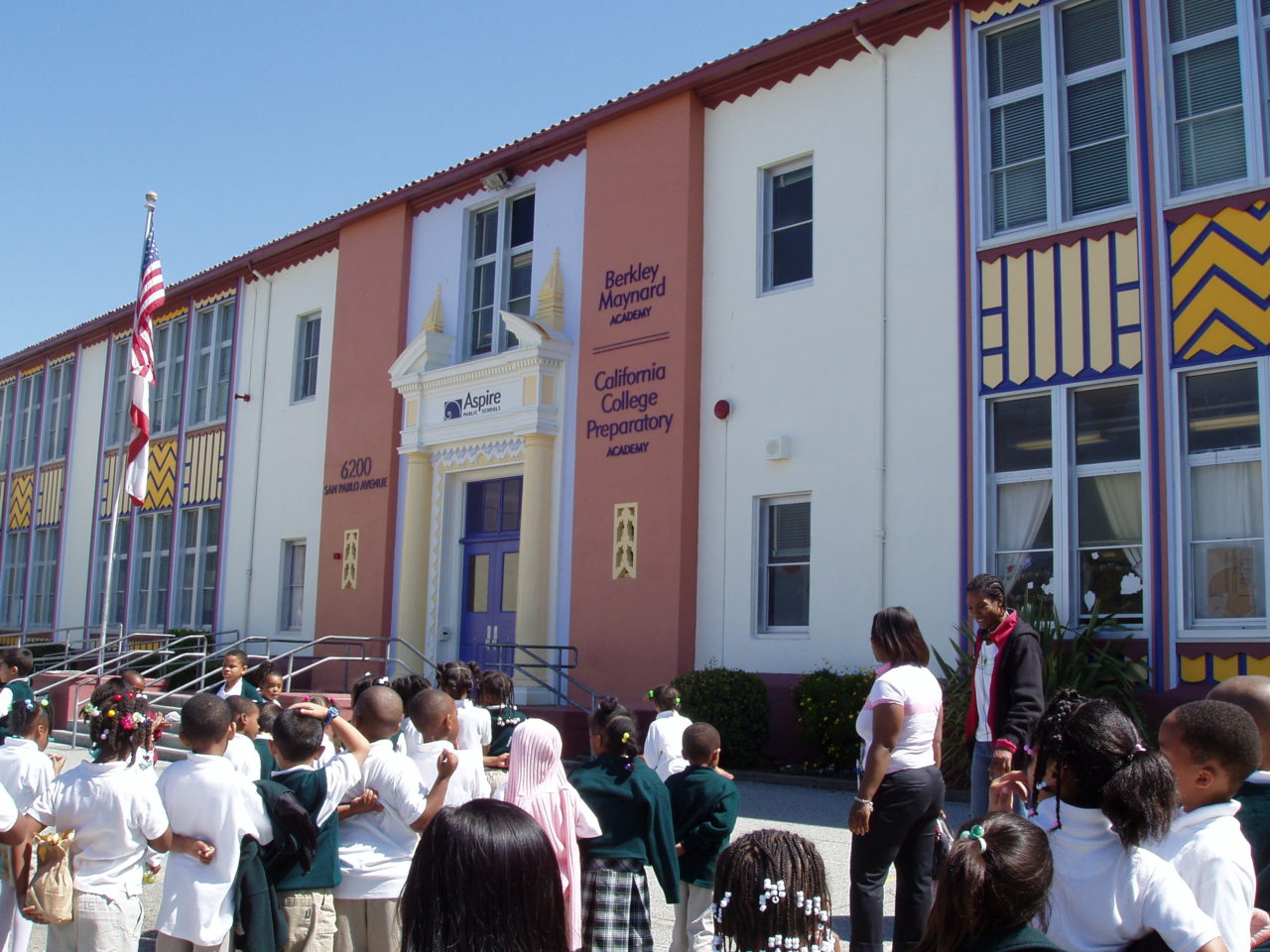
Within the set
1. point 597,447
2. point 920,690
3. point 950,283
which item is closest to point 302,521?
point 597,447

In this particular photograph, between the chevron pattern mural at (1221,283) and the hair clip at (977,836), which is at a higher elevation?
the chevron pattern mural at (1221,283)

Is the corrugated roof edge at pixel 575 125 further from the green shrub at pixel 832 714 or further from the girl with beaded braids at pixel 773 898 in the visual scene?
the girl with beaded braids at pixel 773 898

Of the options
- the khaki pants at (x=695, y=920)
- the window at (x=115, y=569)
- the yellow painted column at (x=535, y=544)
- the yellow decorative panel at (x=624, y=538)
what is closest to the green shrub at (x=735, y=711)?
the yellow decorative panel at (x=624, y=538)

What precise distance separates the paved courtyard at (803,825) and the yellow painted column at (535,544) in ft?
14.2

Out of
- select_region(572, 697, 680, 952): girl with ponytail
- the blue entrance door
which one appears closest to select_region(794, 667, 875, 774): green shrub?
the blue entrance door

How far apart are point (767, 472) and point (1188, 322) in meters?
4.74

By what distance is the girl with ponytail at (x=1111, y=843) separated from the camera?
298 cm

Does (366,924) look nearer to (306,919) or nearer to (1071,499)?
(306,919)

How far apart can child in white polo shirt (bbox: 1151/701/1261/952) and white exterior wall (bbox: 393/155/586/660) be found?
12753mm

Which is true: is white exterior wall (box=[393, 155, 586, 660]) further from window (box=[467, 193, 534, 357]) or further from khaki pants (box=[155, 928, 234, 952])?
khaki pants (box=[155, 928, 234, 952])

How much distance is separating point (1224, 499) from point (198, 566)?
18216 millimetres

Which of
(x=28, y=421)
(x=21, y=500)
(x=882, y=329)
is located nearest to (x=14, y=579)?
(x=21, y=500)

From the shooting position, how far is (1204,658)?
412 inches

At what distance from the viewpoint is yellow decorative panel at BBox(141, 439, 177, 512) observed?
2436 cm
